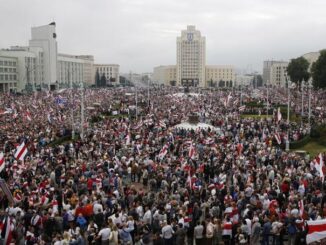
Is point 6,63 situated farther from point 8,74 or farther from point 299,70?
point 299,70

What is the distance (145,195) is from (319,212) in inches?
224

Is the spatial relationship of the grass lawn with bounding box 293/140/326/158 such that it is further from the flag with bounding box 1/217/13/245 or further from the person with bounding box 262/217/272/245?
the flag with bounding box 1/217/13/245

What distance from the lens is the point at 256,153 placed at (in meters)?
24.9

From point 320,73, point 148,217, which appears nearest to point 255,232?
point 148,217

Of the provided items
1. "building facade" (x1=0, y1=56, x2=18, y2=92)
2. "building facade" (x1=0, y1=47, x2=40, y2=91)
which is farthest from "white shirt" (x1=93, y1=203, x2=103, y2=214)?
"building facade" (x1=0, y1=47, x2=40, y2=91)

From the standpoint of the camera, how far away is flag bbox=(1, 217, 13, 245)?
1192 centimetres

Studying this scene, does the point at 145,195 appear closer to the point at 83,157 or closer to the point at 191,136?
the point at 83,157

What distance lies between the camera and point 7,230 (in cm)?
1204

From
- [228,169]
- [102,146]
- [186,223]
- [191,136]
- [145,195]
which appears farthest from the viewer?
[191,136]

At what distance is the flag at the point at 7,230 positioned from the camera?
11922mm

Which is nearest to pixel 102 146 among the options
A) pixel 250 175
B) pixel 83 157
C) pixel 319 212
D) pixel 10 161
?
pixel 83 157

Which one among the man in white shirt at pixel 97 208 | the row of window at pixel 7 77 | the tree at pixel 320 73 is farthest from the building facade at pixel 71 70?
the man in white shirt at pixel 97 208

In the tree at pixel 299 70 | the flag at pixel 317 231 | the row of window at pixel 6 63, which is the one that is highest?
the row of window at pixel 6 63

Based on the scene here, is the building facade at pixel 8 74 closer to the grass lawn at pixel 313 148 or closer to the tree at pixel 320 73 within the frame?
the tree at pixel 320 73
